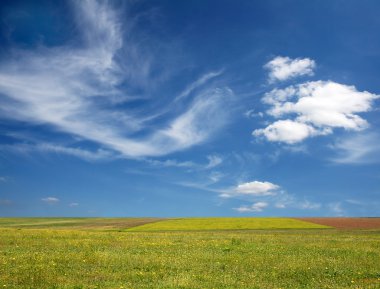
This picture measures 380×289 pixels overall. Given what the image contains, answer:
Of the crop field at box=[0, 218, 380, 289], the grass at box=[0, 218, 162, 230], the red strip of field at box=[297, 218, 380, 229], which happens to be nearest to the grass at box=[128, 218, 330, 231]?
the red strip of field at box=[297, 218, 380, 229]

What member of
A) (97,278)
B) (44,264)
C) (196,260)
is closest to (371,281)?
(196,260)

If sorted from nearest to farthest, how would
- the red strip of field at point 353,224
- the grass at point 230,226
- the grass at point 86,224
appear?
the red strip of field at point 353,224 < the grass at point 230,226 < the grass at point 86,224

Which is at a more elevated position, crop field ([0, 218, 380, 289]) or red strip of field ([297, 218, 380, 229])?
red strip of field ([297, 218, 380, 229])

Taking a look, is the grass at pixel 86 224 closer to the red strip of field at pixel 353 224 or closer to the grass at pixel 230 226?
the grass at pixel 230 226

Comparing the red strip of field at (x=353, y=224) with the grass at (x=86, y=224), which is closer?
the red strip of field at (x=353, y=224)

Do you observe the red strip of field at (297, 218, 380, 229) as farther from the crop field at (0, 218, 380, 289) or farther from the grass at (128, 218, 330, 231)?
the crop field at (0, 218, 380, 289)

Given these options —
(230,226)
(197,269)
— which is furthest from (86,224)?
(197,269)

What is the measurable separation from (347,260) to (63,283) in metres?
19.0

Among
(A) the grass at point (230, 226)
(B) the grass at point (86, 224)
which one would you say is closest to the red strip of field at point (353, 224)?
(A) the grass at point (230, 226)

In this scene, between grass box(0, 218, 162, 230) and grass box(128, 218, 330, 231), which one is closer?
grass box(128, 218, 330, 231)

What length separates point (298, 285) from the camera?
1906 cm

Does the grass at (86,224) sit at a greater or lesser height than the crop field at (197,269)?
greater

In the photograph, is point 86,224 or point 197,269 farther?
point 86,224

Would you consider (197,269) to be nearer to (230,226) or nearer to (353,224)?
(230,226)
